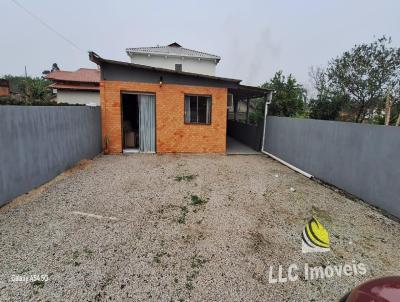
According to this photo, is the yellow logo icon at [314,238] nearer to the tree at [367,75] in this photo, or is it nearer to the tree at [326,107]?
the tree at [326,107]

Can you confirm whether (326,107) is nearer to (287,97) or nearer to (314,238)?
(287,97)

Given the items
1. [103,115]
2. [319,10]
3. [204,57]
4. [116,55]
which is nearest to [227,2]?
[204,57]

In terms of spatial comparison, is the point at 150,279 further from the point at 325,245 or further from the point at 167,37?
the point at 167,37

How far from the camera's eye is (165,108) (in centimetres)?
903

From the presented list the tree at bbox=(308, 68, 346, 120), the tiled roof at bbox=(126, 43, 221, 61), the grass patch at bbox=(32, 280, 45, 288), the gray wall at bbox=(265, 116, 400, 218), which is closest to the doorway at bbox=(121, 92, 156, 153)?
the gray wall at bbox=(265, 116, 400, 218)

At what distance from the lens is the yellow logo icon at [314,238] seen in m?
3.28

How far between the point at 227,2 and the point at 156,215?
1696 centimetres

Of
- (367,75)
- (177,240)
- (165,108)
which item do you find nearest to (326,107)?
(367,75)

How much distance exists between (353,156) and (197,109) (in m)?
5.91

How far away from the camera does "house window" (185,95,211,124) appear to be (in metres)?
9.33

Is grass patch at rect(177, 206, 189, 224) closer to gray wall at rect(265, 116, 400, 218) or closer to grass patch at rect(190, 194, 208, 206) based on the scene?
grass patch at rect(190, 194, 208, 206)

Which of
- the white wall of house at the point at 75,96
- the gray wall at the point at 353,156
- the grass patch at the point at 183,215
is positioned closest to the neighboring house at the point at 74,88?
the white wall of house at the point at 75,96

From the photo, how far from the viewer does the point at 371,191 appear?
4922 mm

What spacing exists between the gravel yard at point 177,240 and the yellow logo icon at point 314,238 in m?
0.10
